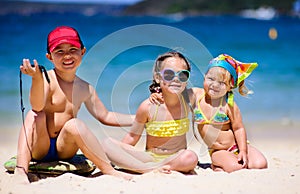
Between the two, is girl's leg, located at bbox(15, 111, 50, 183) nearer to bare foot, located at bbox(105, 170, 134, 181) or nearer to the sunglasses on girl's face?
bare foot, located at bbox(105, 170, 134, 181)

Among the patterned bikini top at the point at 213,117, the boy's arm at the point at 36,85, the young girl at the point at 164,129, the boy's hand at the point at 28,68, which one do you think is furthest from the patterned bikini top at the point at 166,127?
the boy's hand at the point at 28,68

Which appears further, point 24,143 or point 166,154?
point 166,154

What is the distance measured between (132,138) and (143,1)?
58869 millimetres

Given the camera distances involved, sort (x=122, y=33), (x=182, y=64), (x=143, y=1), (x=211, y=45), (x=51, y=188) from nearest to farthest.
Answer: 1. (x=51, y=188)
2. (x=182, y=64)
3. (x=122, y=33)
4. (x=211, y=45)
5. (x=143, y=1)

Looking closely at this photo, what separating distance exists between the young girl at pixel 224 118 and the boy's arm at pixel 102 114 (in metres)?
0.50

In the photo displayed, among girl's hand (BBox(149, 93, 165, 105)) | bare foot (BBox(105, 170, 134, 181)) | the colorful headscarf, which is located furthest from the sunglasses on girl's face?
bare foot (BBox(105, 170, 134, 181))

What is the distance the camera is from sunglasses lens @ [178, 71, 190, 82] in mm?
3178

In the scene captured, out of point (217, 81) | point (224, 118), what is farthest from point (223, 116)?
point (217, 81)

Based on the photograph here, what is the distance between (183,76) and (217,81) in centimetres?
28

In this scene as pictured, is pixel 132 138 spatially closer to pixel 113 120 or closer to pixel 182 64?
pixel 113 120

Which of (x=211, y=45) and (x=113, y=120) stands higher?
(x=211, y=45)

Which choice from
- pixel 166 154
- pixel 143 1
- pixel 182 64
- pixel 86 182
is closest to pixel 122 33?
pixel 182 64

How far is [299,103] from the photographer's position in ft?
22.0

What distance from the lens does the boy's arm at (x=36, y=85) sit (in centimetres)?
276
